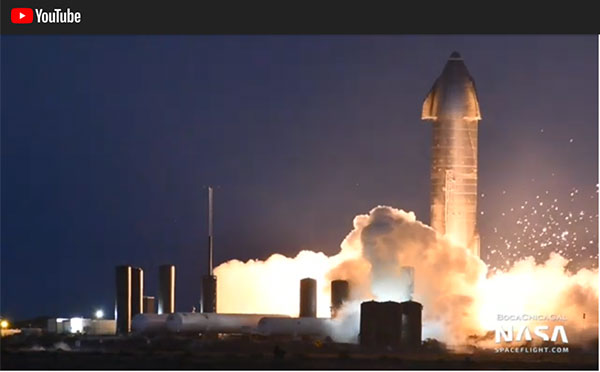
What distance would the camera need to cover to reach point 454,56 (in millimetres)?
164125

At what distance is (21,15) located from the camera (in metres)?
105

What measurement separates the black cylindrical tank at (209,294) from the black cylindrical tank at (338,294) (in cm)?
1362

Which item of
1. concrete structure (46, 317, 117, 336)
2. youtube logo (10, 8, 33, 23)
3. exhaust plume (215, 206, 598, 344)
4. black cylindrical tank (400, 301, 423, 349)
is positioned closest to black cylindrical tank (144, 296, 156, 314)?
concrete structure (46, 317, 117, 336)

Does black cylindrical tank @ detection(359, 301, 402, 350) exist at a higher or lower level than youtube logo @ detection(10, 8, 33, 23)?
lower

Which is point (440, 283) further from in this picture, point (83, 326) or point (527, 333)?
point (83, 326)

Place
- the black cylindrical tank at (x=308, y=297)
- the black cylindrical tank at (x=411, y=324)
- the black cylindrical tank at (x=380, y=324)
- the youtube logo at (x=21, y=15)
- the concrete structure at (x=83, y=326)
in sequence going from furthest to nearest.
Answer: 1. the concrete structure at (x=83, y=326)
2. the black cylindrical tank at (x=308, y=297)
3. the black cylindrical tank at (x=411, y=324)
4. the black cylindrical tank at (x=380, y=324)
5. the youtube logo at (x=21, y=15)

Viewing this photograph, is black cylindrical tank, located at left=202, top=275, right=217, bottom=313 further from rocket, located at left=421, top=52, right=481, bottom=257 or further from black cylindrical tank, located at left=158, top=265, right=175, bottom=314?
rocket, located at left=421, top=52, right=481, bottom=257

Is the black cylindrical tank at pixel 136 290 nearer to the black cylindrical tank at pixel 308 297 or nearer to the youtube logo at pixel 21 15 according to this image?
the black cylindrical tank at pixel 308 297

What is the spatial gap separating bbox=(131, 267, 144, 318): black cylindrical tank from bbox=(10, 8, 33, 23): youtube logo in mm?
66577

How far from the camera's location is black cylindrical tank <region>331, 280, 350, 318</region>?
16025 cm

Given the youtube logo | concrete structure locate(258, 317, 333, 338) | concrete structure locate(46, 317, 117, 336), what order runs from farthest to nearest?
concrete structure locate(46, 317, 117, 336), concrete structure locate(258, 317, 333, 338), the youtube logo

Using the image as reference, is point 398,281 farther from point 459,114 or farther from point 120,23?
point 120,23

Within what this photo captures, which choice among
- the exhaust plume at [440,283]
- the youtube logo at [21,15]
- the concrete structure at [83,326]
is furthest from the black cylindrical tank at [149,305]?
the youtube logo at [21,15]

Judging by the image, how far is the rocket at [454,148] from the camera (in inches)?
6442
